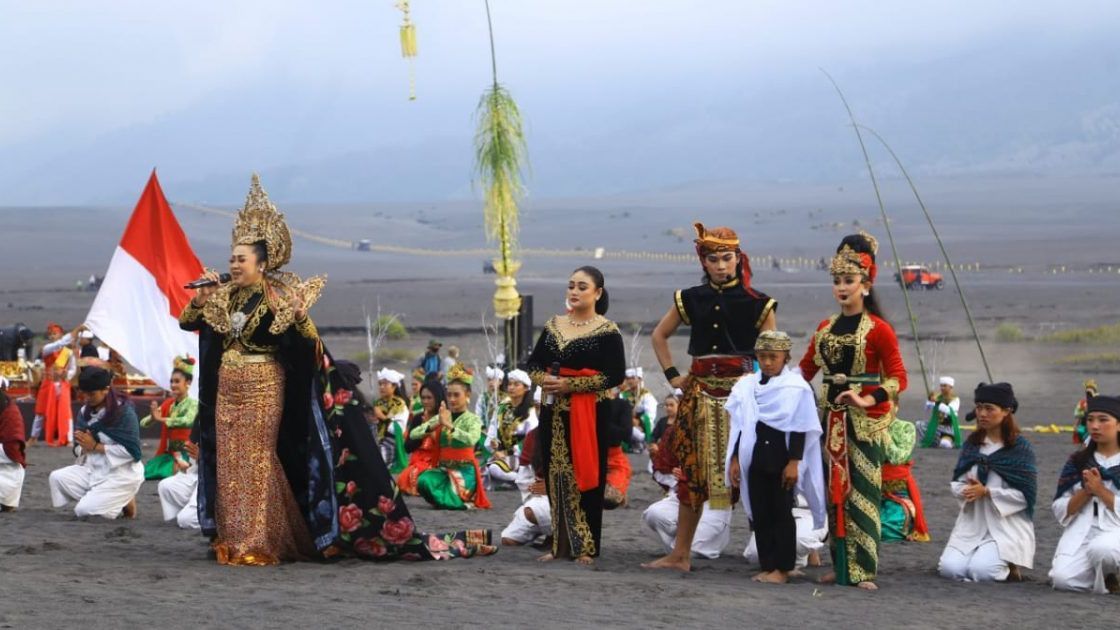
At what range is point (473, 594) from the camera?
26.7ft

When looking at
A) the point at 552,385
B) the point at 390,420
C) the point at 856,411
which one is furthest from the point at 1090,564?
the point at 390,420

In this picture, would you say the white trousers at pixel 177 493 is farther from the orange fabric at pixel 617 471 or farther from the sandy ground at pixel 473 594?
the orange fabric at pixel 617 471

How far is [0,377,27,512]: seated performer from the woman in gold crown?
3019 millimetres

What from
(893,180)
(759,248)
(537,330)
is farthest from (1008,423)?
(893,180)

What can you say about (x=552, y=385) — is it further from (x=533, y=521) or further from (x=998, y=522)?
(x=998, y=522)

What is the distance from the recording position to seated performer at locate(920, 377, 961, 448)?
19.1 m

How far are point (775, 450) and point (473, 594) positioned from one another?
1.72 meters

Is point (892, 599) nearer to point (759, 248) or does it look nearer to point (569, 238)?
point (759, 248)

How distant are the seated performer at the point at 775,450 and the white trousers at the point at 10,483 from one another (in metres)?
5.37

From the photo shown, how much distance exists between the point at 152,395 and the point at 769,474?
12165mm

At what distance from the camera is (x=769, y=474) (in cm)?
883

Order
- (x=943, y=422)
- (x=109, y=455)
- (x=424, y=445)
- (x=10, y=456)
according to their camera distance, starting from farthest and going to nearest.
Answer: (x=943, y=422), (x=424, y=445), (x=10, y=456), (x=109, y=455)

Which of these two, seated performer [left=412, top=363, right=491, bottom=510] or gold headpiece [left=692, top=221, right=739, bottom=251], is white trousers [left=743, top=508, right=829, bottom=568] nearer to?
gold headpiece [left=692, top=221, right=739, bottom=251]

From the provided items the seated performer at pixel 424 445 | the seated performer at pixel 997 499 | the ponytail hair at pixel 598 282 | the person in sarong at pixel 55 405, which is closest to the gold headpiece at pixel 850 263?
the seated performer at pixel 997 499
